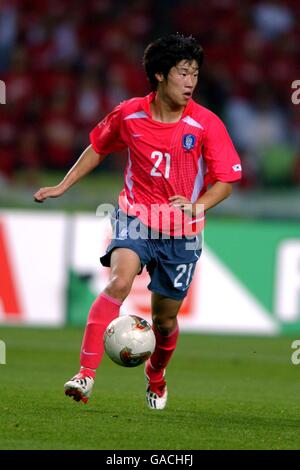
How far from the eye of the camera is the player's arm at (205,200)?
6496 mm

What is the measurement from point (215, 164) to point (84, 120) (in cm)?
928

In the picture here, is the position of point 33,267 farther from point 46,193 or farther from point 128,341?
point 128,341

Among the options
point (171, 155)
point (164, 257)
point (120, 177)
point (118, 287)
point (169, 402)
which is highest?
point (120, 177)

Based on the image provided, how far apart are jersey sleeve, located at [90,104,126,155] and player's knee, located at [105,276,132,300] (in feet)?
3.40

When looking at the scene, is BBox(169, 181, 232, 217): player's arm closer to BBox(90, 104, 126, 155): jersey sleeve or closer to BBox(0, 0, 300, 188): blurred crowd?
BBox(90, 104, 126, 155): jersey sleeve

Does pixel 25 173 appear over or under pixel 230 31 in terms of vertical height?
under

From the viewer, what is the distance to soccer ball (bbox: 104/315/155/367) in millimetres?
6660

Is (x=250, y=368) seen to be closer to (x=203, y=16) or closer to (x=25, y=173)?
(x=25, y=173)

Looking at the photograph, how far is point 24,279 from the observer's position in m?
12.7

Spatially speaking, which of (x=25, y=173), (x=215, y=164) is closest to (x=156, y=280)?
(x=215, y=164)

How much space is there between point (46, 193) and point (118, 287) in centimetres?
80

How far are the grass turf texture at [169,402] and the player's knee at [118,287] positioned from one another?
2.35ft

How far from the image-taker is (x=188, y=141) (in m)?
7.02

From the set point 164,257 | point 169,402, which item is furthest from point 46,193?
point 169,402
